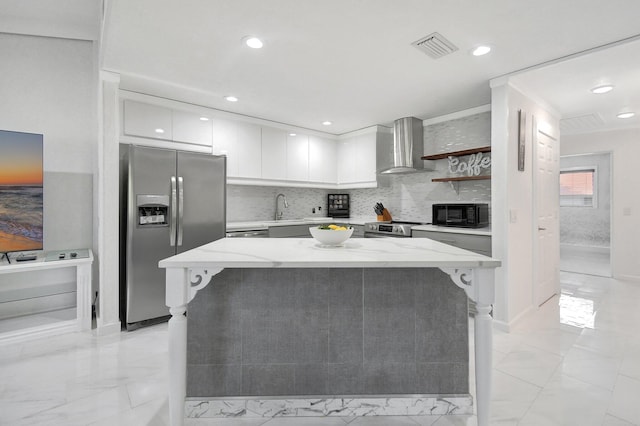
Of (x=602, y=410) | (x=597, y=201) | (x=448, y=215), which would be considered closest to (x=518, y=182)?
(x=448, y=215)

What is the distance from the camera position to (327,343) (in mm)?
1765

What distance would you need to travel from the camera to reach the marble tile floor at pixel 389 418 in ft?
5.61

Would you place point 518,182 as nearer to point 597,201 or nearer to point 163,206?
point 163,206

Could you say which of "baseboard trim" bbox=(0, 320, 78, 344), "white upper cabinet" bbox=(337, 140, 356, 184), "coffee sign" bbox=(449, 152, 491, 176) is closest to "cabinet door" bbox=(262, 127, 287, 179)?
"white upper cabinet" bbox=(337, 140, 356, 184)

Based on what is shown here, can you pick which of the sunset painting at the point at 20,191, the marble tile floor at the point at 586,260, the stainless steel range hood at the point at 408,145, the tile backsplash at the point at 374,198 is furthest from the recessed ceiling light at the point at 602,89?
the sunset painting at the point at 20,191

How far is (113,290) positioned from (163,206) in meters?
0.89

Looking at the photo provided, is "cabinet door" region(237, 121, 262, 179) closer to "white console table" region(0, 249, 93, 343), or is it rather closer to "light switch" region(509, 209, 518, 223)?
"white console table" region(0, 249, 93, 343)

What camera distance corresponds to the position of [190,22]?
81.9 inches

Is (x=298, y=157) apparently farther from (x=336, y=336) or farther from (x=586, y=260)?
(x=586, y=260)

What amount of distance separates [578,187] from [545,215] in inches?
232

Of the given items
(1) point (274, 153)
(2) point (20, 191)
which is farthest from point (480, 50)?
(2) point (20, 191)

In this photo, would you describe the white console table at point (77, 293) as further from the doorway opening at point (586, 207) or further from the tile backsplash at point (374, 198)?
the doorway opening at point (586, 207)

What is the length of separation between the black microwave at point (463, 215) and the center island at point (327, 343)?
1.91 m

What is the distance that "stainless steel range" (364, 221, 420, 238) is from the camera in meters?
3.89
